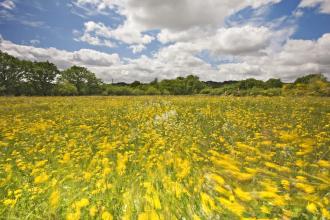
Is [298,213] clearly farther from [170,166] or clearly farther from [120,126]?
[120,126]

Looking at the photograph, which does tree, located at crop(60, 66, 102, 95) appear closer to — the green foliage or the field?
the green foliage

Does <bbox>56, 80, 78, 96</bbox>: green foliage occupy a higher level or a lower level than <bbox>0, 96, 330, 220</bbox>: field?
lower

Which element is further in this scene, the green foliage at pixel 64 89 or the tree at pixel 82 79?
the tree at pixel 82 79

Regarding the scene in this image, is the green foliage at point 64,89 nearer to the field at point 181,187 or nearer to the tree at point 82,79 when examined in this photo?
the tree at point 82,79

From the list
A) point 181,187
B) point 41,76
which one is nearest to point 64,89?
point 41,76

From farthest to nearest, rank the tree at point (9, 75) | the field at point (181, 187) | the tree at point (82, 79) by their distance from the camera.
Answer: the tree at point (82, 79)
the tree at point (9, 75)
the field at point (181, 187)

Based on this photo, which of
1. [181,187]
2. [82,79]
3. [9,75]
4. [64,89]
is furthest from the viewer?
[82,79]

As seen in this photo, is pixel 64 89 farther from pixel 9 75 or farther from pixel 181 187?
pixel 181 187

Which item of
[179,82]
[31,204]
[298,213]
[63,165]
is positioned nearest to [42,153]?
[63,165]

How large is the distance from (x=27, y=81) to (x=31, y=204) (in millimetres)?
67076

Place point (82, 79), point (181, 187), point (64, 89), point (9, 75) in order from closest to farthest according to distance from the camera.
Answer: point (181, 187) < point (9, 75) < point (64, 89) < point (82, 79)

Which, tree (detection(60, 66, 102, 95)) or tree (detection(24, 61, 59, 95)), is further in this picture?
tree (detection(60, 66, 102, 95))

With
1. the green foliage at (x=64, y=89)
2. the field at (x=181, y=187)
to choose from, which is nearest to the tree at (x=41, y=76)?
the green foliage at (x=64, y=89)

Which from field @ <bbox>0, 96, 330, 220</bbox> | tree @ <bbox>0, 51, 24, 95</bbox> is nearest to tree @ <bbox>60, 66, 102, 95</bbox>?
tree @ <bbox>0, 51, 24, 95</bbox>
